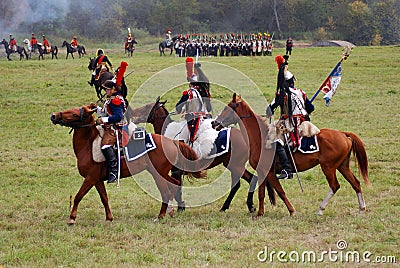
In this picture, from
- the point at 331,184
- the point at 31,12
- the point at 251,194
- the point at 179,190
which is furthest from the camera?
the point at 31,12

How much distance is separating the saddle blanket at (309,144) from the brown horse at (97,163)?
1591mm

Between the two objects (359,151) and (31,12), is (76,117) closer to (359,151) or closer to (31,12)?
(359,151)

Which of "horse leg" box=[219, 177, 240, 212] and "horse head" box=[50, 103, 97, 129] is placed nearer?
"horse head" box=[50, 103, 97, 129]

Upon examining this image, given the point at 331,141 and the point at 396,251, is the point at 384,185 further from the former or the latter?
the point at 396,251

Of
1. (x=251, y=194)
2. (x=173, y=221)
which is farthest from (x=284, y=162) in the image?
(x=173, y=221)

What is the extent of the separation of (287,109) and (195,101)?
1605 millimetres

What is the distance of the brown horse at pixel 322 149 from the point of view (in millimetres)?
9289

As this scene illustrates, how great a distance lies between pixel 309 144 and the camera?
9297mm

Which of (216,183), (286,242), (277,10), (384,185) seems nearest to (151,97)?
(216,183)

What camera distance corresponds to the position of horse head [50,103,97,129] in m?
8.75

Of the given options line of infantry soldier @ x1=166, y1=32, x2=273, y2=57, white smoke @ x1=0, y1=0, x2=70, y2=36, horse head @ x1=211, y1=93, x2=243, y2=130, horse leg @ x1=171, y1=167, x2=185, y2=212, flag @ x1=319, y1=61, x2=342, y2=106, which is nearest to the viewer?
horse head @ x1=211, y1=93, x2=243, y2=130

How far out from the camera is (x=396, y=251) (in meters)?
7.24

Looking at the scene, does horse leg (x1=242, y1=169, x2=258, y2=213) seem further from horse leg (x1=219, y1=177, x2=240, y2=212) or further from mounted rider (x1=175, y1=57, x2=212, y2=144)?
mounted rider (x1=175, y1=57, x2=212, y2=144)

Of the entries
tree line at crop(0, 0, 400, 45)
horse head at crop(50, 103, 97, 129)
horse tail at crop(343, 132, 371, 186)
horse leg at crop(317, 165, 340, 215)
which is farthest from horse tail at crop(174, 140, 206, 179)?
tree line at crop(0, 0, 400, 45)
